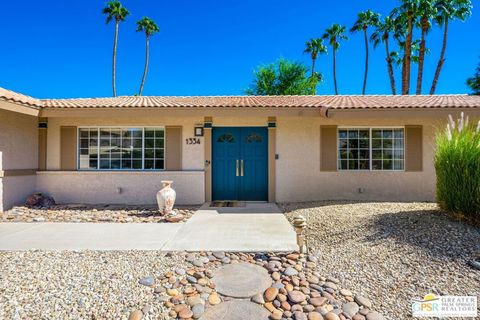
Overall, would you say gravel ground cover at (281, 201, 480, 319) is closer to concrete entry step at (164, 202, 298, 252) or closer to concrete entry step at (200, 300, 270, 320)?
concrete entry step at (164, 202, 298, 252)

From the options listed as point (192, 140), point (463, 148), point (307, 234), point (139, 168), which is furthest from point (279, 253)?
point (139, 168)

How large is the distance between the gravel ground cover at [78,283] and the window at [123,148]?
4933mm

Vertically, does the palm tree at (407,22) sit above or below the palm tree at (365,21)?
below

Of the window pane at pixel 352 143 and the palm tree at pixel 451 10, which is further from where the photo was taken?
the palm tree at pixel 451 10

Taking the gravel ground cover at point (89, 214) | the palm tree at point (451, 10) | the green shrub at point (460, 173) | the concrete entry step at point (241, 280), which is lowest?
the concrete entry step at point (241, 280)

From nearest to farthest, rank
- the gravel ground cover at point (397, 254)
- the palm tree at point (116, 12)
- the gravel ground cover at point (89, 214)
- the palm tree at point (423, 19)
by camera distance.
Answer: the gravel ground cover at point (397, 254) < the gravel ground cover at point (89, 214) < the palm tree at point (423, 19) < the palm tree at point (116, 12)

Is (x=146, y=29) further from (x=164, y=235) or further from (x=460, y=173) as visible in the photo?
(x=460, y=173)

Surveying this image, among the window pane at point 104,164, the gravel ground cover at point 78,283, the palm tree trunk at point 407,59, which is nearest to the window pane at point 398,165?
the gravel ground cover at point 78,283

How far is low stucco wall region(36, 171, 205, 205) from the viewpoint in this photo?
8.73 meters

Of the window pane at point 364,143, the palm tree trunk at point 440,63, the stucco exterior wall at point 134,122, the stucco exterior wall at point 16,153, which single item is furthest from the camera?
the palm tree trunk at point 440,63

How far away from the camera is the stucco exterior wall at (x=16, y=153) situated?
763cm

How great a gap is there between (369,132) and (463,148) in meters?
3.83

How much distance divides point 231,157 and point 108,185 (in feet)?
14.1

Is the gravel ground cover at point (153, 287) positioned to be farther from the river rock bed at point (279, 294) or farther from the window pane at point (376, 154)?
the window pane at point (376, 154)
